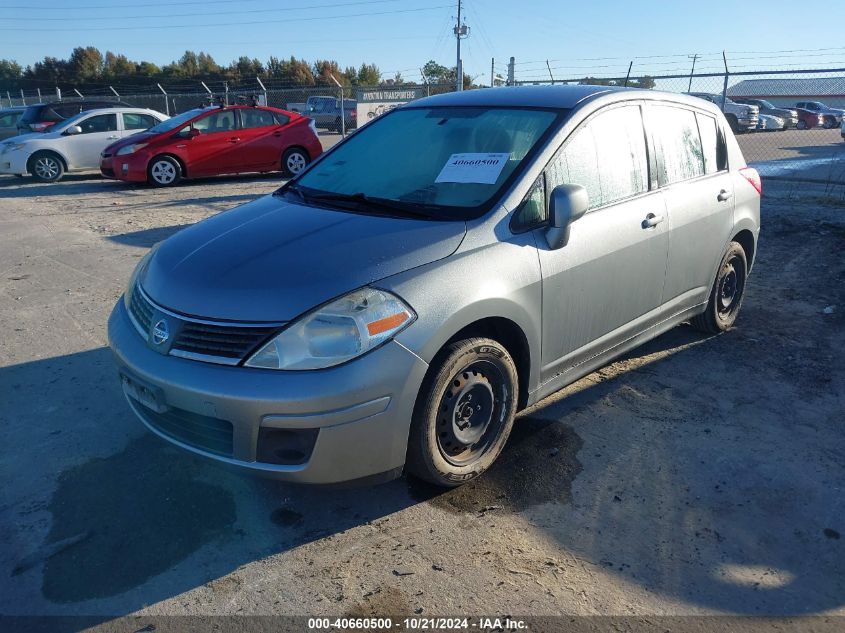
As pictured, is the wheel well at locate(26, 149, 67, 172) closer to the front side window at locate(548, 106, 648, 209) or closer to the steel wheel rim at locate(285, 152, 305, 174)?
the steel wheel rim at locate(285, 152, 305, 174)


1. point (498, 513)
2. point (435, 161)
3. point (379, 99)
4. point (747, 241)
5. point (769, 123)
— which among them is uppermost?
point (379, 99)

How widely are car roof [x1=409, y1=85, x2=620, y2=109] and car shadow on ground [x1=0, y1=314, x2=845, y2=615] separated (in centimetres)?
174

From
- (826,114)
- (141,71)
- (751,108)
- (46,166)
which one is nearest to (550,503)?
(46,166)

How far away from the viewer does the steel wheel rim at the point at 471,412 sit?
299cm

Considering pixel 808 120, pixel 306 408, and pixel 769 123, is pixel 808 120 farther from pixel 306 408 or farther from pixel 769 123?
pixel 306 408

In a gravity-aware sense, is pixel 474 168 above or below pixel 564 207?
above

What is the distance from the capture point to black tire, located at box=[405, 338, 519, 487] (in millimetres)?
2844

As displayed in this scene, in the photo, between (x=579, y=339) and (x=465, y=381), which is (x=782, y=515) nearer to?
(x=579, y=339)

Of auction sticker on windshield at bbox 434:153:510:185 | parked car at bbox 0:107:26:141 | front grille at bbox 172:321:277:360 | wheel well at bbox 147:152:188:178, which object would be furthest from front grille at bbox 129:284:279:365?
parked car at bbox 0:107:26:141

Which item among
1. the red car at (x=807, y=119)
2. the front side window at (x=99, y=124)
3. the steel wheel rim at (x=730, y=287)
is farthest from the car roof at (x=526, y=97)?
the red car at (x=807, y=119)

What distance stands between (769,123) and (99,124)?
88.3ft

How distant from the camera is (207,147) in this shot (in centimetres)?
1298

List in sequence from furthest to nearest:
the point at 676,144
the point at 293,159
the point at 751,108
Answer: the point at 751,108, the point at 293,159, the point at 676,144

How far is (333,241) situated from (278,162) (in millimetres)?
11369
